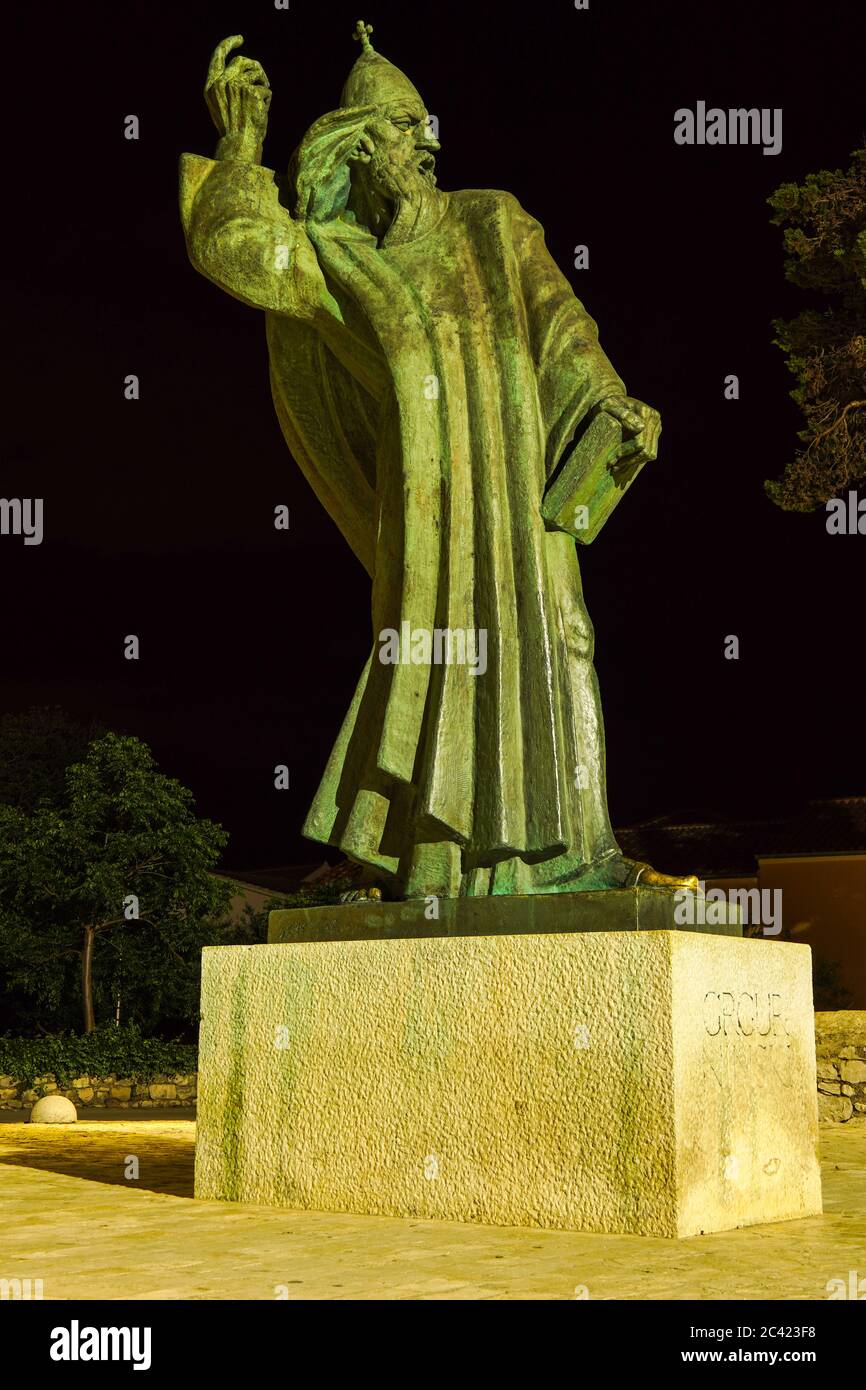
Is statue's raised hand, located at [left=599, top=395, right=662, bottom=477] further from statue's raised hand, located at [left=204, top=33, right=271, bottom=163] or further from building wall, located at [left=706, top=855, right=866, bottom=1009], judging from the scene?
building wall, located at [left=706, top=855, right=866, bottom=1009]

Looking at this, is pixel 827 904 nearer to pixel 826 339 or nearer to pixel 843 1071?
pixel 826 339

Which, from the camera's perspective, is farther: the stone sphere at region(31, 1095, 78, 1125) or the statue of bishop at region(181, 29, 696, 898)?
the stone sphere at region(31, 1095, 78, 1125)

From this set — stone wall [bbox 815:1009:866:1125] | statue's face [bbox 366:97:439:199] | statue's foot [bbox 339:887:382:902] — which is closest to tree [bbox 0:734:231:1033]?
stone wall [bbox 815:1009:866:1125]

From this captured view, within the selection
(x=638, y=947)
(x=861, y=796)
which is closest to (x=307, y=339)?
(x=638, y=947)

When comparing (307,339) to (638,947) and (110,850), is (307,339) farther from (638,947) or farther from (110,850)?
(110,850)

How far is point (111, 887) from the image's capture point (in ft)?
58.7

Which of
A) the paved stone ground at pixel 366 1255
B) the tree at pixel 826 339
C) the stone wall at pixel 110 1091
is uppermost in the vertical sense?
the tree at pixel 826 339

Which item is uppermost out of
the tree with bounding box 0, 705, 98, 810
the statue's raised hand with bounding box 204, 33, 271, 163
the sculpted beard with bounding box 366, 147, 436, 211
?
the statue's raised hand with bounding box 204, 33, 271, 163

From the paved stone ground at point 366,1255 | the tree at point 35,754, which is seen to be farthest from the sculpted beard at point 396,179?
the tree at point 35,754

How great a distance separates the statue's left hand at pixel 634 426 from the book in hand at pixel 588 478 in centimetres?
2

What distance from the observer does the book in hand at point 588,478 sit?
199 inches

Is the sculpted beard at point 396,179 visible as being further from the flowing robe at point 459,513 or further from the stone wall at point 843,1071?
the stone wall at point 843,1071

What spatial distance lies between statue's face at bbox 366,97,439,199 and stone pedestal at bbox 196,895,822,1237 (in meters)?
2.54

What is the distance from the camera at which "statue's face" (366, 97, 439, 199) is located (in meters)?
5.31
